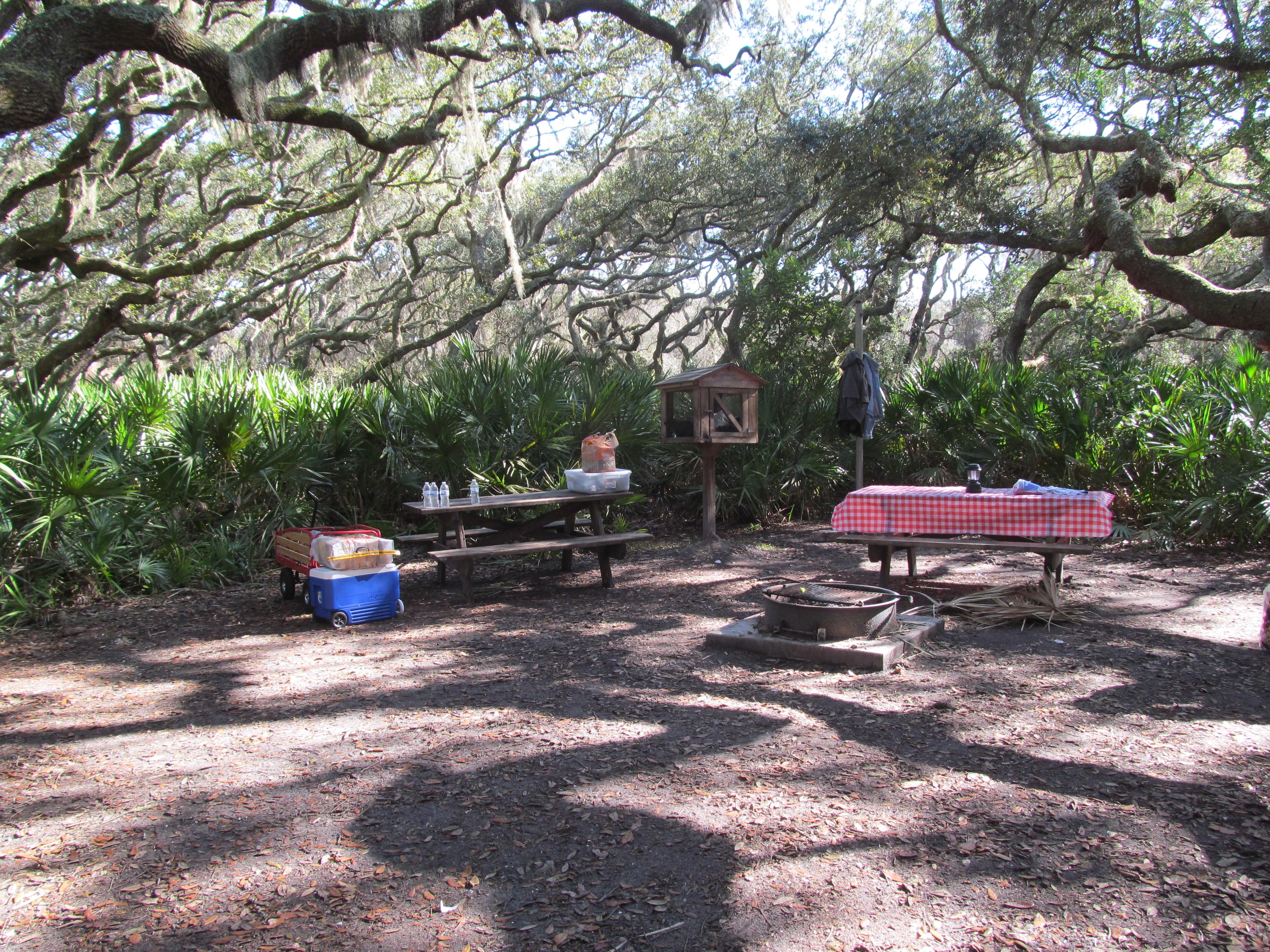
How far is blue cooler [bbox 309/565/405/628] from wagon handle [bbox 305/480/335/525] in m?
2.54

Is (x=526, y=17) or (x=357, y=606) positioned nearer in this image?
(x=357, y=606)

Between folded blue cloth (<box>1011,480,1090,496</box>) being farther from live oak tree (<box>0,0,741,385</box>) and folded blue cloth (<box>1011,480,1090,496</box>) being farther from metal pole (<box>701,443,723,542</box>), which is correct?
live oak tree (<box>0,0,741,385</box>)

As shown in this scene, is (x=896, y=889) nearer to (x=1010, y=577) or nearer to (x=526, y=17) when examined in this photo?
(x=1010, y=577)

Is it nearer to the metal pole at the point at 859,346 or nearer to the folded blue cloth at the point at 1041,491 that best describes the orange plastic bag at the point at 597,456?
the metal pole at the point at 859,346

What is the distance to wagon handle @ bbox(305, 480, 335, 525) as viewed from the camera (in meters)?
8.79

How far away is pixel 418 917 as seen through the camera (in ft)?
7.79

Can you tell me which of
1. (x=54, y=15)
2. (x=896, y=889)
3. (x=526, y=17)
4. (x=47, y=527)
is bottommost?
(x=896, y=889)

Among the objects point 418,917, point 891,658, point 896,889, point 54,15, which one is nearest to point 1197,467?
point 891,658

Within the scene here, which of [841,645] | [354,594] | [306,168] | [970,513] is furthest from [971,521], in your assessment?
[306,168]

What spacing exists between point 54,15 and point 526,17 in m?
3.82

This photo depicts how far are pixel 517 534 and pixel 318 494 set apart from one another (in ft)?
8.67

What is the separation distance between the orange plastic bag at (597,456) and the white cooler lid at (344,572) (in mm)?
2010

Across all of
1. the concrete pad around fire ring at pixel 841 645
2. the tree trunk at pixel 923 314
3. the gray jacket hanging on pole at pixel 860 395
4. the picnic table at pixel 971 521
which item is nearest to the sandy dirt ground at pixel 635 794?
the concrete pad around fire ring at pixel 841 645

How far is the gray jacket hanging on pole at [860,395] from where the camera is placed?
8883 millimetres
